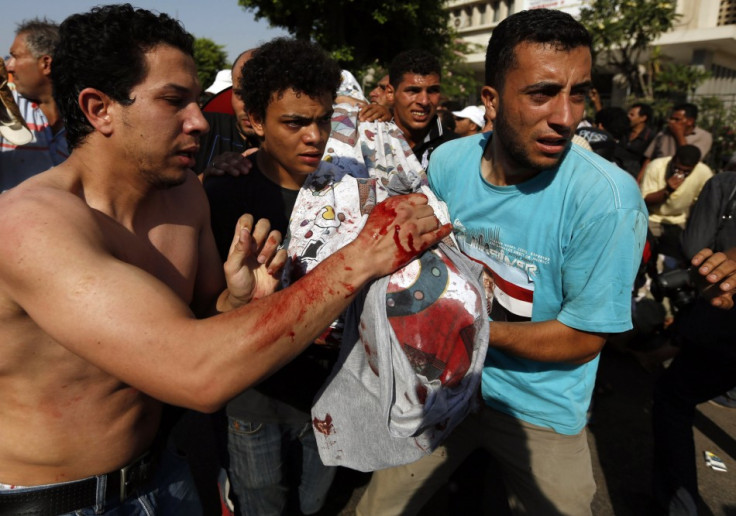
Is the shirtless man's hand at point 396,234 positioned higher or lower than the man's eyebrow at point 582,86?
lower

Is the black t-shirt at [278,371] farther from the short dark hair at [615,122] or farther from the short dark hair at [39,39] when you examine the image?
the short dark hair at [615,122]

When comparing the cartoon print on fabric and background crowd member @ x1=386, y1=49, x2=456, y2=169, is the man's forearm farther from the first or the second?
background crowd member @ x1=386, y1=49, x2=456, y2=169

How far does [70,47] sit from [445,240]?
1.29m

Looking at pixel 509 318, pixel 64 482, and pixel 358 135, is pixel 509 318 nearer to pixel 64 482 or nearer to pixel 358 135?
pixel 358 135

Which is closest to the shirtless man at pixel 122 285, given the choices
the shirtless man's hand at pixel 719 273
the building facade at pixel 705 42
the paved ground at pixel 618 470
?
the shirtless man's hand at pixel 719 273

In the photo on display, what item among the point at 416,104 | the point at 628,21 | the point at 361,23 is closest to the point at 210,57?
the point at 361,23

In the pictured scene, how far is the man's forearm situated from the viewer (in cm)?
183

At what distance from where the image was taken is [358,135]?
2471mm

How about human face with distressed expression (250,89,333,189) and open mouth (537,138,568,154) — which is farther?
human face with distressed expression (250,89,333,189)

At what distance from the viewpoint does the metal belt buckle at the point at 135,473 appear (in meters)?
1.61

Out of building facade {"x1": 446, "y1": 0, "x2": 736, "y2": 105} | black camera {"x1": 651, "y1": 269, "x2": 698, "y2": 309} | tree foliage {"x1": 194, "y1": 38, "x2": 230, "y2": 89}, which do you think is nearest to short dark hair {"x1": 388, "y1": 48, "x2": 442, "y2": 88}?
black camera {"x1": 651, "y1": 269, "x2": 698, "y2": 309}

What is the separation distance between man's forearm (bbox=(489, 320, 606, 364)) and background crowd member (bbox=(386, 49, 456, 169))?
8.23 feet

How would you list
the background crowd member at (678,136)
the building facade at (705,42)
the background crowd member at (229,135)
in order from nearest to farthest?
the background crowd member at (229,135) → the background crowd member at (678,136) → the building facade at (705,42)

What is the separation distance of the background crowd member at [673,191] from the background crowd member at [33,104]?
5738 mm
